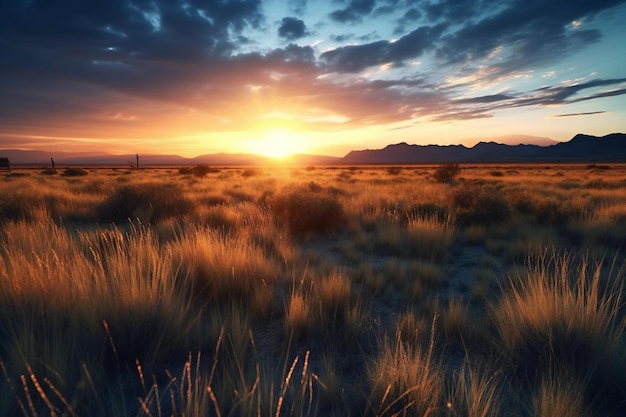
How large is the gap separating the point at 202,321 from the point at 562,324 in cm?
319

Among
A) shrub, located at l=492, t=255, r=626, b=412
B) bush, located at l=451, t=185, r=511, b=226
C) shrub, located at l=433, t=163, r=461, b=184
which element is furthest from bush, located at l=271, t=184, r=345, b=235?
shrub, located at l=433, t=163, r=461, b=184

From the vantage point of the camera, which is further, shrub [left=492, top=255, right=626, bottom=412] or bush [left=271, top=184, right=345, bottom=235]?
bush [left=271, top=184, right=345, bottom=235]

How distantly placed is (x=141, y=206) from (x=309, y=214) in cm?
469

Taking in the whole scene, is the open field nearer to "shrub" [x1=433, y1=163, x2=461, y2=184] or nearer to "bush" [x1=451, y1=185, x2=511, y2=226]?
"bush" [x1=451, y1=185, x2=511, y2=226]

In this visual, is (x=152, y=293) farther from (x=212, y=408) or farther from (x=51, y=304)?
(x=212, y=408)

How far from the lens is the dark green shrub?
8.96m

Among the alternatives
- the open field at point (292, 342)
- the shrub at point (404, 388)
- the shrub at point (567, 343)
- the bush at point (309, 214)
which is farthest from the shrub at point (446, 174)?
the shrub at point (404, 388)

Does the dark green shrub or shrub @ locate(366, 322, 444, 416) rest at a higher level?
the dark green shrub

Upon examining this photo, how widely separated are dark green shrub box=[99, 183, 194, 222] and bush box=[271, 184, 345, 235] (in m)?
Answer: 2.82

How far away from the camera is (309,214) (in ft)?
27.0

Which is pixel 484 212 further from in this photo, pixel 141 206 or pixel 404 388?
pixel 141 206

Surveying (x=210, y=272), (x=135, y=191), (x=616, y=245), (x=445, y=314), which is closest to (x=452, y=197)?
(x=616, y=245)

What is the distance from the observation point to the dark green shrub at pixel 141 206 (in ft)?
29.4

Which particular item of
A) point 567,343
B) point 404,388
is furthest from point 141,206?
point 567,343
